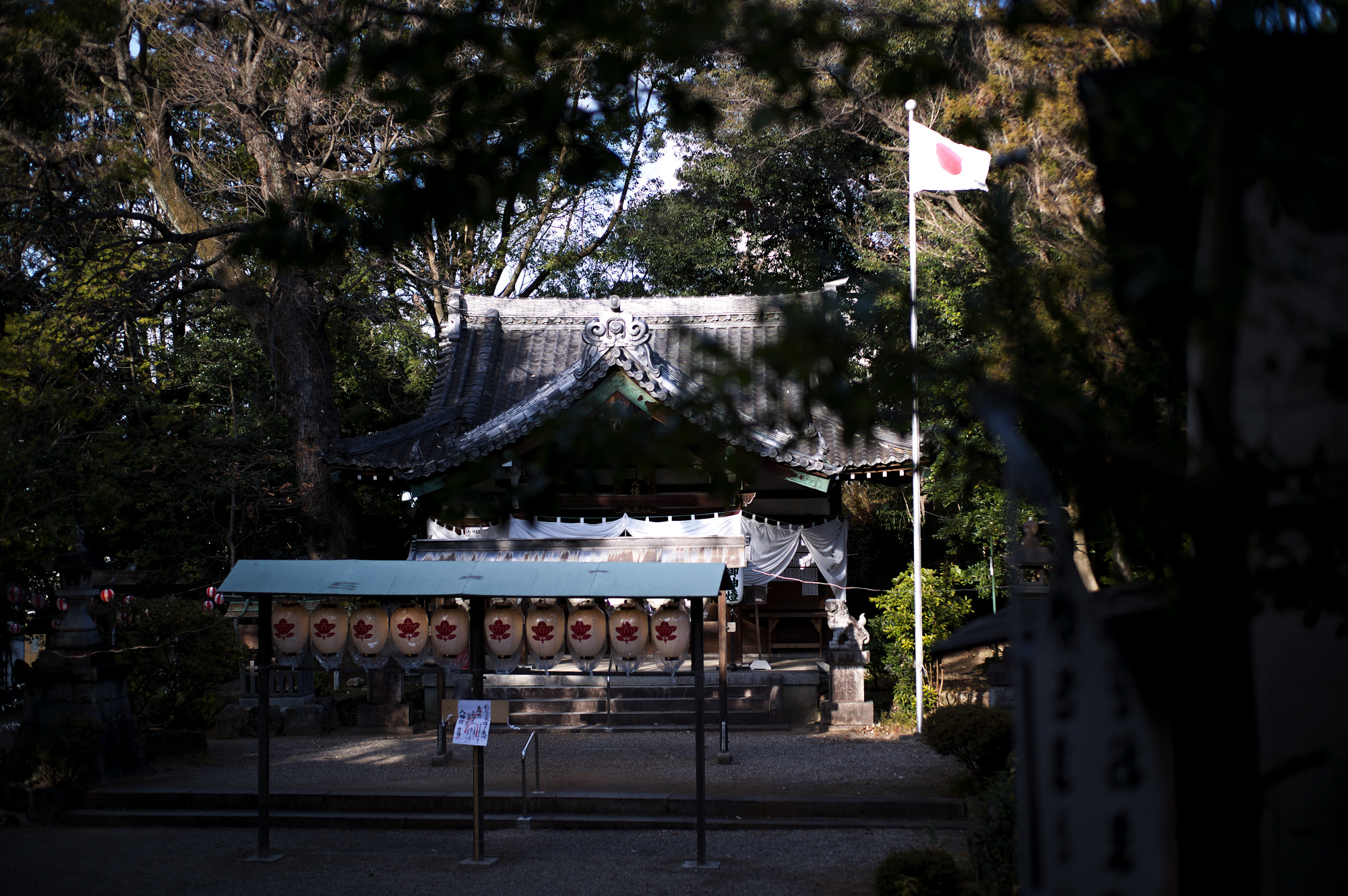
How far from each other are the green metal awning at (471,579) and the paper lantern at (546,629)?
2.03 feet

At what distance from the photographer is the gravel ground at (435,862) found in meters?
7.57

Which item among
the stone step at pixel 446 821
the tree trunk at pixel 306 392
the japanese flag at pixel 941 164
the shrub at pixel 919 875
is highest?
the japanese flag at pixel 941 164

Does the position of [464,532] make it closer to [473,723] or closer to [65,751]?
[65,751]

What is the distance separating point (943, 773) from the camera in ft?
35.0

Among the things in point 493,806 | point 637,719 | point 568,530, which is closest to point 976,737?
point 493,806

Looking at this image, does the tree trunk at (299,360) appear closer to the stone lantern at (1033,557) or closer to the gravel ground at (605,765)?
the gravel ground at (605,765)

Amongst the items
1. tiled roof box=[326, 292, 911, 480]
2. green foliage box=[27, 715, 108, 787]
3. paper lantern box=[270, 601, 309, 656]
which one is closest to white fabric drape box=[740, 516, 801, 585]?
tiled roof box=[326, 292, 911, 480]

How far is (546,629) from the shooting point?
9.64 meters

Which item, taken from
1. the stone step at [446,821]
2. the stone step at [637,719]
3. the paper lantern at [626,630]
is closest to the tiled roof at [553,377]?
the paper lantern at [626,630]

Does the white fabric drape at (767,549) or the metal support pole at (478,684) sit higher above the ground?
the white fabric drape at (767,549)

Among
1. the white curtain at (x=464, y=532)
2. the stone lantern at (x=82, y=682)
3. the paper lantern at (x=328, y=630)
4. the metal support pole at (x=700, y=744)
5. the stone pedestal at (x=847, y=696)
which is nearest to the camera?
the metal support pole at (x=700, y=744)

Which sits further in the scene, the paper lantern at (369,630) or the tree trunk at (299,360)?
the tree trunk at (299,360)

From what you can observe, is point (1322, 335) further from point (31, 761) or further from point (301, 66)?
point (301, 66)

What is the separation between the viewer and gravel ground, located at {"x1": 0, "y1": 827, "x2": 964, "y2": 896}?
757 centimetres
